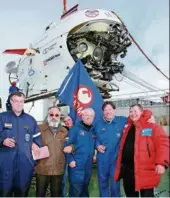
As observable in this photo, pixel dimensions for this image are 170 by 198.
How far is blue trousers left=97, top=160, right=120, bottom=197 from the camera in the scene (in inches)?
147

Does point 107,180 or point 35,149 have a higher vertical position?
point 35,149

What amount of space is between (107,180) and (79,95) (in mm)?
1702

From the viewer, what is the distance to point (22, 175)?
128 inches

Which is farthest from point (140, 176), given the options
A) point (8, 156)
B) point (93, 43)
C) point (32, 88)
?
point (32, 88)

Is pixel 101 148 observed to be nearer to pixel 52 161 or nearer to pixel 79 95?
pixel 52 161

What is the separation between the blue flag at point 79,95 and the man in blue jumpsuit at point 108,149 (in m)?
1.10

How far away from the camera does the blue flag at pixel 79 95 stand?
4949 mm

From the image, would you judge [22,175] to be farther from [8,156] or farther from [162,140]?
[162,140]

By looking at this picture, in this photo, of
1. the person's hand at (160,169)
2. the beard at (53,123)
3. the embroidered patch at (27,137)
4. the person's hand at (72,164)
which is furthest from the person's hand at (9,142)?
the person's hand at (160,169)

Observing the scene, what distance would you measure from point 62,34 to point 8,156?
8891 millimetres

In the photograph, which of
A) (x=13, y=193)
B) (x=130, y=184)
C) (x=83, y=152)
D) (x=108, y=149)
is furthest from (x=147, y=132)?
(x=13, y=193)

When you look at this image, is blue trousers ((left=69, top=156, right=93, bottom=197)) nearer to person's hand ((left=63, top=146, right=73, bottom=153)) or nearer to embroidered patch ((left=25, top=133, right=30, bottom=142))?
person's hand ((left=63, top=146, right=73, bottom=153))

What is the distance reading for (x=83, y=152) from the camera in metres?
3.65

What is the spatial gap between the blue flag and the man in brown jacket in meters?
1.17
